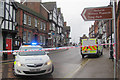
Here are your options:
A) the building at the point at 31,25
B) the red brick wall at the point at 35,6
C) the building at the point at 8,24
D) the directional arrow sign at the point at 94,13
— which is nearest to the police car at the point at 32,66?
the directional arrow sign at the point at 94,13

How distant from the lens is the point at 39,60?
6.41 metres

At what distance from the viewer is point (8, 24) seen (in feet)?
57.6

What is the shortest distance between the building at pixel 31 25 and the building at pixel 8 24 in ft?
7.24

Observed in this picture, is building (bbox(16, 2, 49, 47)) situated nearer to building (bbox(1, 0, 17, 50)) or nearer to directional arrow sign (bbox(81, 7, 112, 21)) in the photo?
building (bbox(1, 0, 17, 50))

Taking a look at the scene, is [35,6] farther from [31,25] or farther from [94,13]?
[94,13]

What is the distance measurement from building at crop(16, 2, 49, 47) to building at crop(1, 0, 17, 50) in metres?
2.21

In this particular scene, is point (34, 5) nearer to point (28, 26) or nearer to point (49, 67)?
point (28, 26)

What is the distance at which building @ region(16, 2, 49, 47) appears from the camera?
22734 millimetres

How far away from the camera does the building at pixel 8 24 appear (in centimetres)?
1672

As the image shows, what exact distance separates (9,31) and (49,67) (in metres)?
12.1

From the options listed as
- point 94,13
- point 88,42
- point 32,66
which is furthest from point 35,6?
point 94,13

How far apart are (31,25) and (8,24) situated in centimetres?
918

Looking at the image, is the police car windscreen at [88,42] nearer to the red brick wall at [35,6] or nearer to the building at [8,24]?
the building at [8,24]

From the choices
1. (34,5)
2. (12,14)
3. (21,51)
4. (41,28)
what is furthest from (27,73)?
(34,5)
